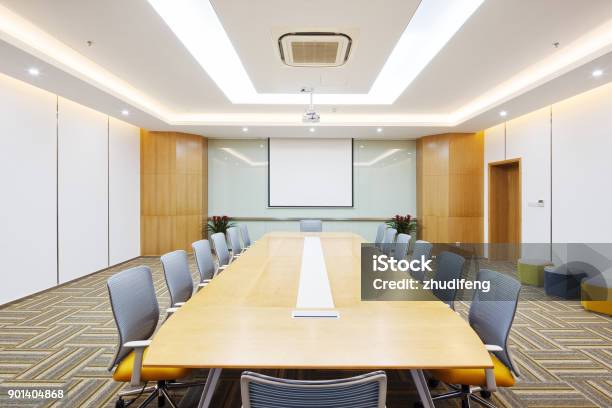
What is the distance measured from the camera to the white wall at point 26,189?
4387mm

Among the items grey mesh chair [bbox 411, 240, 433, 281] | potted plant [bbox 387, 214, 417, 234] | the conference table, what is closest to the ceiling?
grey mesh chair [bbox 411, 240, 433, 281]

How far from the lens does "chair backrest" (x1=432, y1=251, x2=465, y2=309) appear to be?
8.84 ft

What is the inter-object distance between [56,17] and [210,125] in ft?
12.6

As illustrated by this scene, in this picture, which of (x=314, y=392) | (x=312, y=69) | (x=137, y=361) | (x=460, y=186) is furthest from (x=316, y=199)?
(x=314, y=392)

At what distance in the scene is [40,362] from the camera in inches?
115

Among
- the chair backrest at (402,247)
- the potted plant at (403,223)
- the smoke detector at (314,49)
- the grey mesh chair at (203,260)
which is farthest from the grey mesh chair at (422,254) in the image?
the potted plant at (403,223)

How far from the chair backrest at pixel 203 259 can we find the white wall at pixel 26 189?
293cm

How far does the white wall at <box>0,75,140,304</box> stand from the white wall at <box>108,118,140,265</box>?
0.02 m

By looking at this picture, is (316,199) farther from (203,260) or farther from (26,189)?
(26,189)

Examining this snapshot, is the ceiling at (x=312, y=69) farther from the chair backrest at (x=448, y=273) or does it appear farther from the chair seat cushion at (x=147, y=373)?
the chair seat cushion at (x=147, y=373)

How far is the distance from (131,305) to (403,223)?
7329 mm

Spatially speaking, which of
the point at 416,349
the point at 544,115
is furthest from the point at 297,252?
the point at 544,115

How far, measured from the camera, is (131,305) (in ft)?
6.73

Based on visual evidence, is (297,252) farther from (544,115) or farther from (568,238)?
(544,115)
